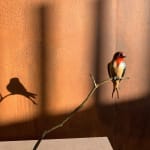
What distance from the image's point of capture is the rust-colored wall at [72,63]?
5.16 ft

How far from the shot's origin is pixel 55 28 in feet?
5.22

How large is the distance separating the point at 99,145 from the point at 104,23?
597 millimetres

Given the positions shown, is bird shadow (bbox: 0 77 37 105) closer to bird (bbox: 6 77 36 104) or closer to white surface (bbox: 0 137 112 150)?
bird (bbox: 6 77 36 104)

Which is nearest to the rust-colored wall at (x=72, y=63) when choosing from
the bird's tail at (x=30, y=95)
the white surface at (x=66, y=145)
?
the bird's tail at (x=30, y=95)

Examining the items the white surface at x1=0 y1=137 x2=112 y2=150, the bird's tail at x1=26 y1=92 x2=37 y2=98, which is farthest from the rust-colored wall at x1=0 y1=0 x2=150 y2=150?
the white surface at x1=0 y1=137 x2=112 y2=150

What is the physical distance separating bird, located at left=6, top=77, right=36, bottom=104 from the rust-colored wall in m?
0.02

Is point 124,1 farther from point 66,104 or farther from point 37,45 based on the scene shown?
point 66,104

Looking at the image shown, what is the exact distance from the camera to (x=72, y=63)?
163 cm

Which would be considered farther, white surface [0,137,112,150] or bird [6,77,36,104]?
bird [6,77,36,104]

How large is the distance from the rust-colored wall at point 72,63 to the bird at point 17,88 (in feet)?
0.06

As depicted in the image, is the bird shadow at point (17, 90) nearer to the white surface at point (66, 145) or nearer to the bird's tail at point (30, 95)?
the bird's tail at point (30, 95)

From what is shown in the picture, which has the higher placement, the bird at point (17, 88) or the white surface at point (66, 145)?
the bird at point (17, 88)

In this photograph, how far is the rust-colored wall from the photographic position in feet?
5.16

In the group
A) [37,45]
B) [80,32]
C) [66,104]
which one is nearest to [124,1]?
[80,32]
